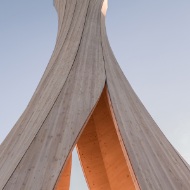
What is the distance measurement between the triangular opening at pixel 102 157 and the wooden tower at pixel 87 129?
0.02 m

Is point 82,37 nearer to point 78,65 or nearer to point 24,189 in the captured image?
point 78,65

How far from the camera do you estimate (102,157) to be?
7.72 metres

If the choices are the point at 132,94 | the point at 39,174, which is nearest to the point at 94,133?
the point at 132,94

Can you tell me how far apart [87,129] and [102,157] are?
671 millimetres

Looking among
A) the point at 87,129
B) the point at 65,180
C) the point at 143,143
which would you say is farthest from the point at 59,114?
the point at 65,180

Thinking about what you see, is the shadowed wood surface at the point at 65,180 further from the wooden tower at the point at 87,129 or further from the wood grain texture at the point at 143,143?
the wood grain texture at the point at 143,143

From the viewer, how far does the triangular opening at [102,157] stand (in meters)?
7.41

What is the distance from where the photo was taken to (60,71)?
5.90 meters

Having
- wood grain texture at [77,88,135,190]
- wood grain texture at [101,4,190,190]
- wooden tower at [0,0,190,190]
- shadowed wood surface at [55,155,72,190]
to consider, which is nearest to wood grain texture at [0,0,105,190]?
wooden tower at [0,0,190,190]

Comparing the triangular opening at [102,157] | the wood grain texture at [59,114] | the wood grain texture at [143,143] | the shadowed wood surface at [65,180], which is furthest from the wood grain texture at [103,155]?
the wood grain texture at [143,143]

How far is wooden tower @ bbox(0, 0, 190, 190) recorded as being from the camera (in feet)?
14.1

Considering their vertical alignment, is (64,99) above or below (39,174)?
above

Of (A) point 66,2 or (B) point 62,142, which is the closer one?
(B) point 62,142

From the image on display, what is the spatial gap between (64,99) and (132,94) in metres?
1.28
